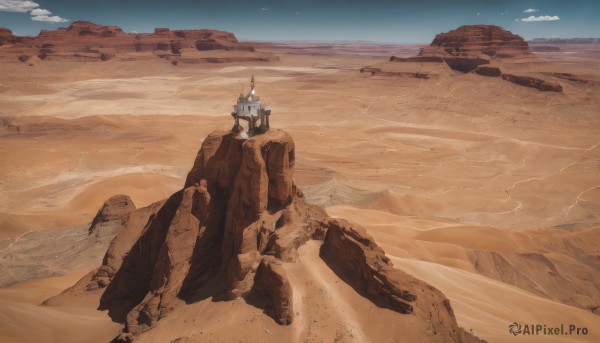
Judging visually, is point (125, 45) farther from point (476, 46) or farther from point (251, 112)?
point (251, 112)

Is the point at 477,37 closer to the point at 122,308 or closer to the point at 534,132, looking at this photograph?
the point at 534,132

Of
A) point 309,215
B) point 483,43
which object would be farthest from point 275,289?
point 483,43

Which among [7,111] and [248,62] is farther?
[248,62]

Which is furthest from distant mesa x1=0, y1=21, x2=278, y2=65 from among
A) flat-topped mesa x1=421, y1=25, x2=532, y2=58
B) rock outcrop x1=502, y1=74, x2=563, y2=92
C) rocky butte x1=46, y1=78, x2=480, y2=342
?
rocky butte x1=46, y1=78, x2=480, y2=342

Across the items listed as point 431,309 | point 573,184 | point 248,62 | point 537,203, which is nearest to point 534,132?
point 573,184

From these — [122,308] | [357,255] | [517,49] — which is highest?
[517,49]

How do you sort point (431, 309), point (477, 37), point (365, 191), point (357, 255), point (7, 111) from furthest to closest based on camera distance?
point (477, 37) → point (7, 111) → point (365, 191) → point (357, 255) → point (431, 309)

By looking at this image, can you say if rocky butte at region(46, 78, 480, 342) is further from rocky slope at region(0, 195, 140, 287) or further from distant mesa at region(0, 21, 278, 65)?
distant mesa at region(0, 21, 278, 65)
